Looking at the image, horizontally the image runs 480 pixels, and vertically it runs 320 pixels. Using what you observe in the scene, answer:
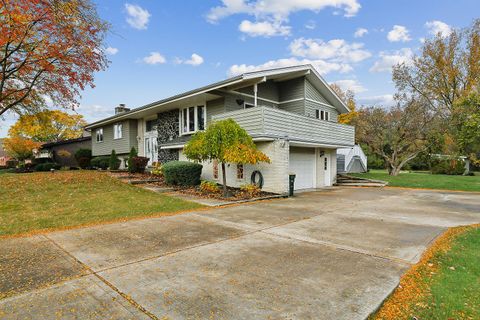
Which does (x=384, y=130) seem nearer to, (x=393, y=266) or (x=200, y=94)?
(x=200, y=94)

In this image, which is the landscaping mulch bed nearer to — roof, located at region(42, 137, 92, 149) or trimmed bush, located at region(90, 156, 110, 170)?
trimmed bush, located at region(90, 156, 110, 170)

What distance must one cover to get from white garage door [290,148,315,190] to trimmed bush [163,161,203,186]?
5.20 metres

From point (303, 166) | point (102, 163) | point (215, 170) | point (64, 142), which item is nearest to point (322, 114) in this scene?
point (303, 166)

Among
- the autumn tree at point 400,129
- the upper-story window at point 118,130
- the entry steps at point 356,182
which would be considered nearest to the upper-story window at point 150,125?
the upper-story window at point 118,130

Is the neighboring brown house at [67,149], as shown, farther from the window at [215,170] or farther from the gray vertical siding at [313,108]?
the gray vertical siding at [313,108]

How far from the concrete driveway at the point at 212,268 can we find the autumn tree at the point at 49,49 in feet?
29.3

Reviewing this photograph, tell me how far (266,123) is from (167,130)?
887 centimetres

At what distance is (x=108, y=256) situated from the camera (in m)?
4.63

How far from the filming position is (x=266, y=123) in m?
12.2

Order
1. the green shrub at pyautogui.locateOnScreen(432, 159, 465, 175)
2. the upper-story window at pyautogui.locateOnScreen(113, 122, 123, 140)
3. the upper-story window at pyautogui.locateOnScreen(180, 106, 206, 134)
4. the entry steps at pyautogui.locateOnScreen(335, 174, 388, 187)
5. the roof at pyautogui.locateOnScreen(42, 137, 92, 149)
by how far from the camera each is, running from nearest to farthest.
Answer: the upper-story window at pyautogui.locateOnScreen(180, 106, 206, 134) < the entry steps at pyautogui.locateOnScreen(335, 174, 388, 187) < the upper-story window at pyautogui.locateOnScreen(113, 122, 123, 140) < the green shrub at pyautogui.locateOnScreen(432, 159, 465, 175) < the roof at pyautogui.locateOnScreen(42, 137, 92, 149)

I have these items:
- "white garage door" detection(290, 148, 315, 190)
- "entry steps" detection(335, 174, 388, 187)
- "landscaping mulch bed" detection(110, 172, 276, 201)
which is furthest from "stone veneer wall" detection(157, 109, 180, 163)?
"entry steps" detection(335, 174, 388, 187)

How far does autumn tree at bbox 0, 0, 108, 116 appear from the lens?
10.5m

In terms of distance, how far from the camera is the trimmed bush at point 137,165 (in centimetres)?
1719

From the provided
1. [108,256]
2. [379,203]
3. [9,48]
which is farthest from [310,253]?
[9,48]
